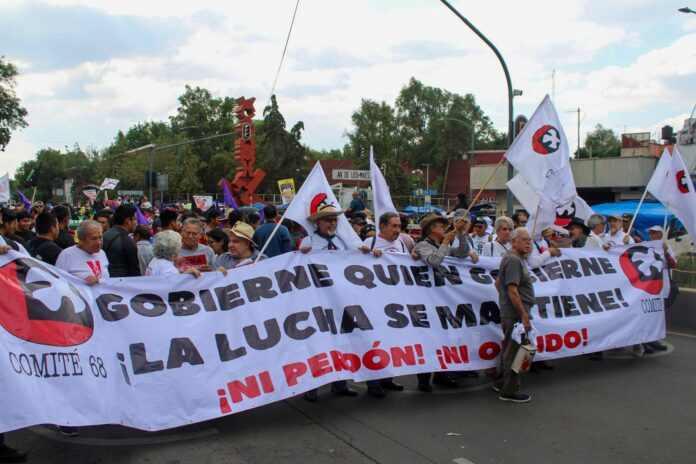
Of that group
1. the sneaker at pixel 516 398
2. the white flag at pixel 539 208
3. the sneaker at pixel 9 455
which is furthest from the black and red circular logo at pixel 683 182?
the sneaker at pixel 9 455

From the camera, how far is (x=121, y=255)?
6.29 m

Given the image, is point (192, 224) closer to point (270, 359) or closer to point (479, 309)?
point (270, 359)

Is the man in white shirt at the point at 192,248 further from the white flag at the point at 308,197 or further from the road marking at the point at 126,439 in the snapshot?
the road marking at the point at 126,439

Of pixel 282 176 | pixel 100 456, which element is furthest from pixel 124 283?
pixel 282 176

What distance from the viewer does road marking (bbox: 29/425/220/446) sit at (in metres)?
4.82

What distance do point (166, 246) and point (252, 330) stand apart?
1.16 m

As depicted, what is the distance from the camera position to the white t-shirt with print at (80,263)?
5422mm

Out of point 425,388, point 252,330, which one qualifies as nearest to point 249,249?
point 252,330

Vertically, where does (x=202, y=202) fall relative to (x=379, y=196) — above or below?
above

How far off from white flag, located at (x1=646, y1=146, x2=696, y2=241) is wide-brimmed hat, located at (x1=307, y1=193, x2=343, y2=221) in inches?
170

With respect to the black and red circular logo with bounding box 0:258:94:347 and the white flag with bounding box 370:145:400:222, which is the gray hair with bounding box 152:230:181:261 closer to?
the black and red circular logo with bounding box 0:258:94:347

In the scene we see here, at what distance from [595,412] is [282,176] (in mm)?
63286

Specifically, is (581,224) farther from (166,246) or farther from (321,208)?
(166,246)

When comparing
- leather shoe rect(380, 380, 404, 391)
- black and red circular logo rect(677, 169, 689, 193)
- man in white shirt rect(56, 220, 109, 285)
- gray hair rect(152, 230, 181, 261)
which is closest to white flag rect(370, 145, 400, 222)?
leather shoe rect(380, 380, 404, 391)
